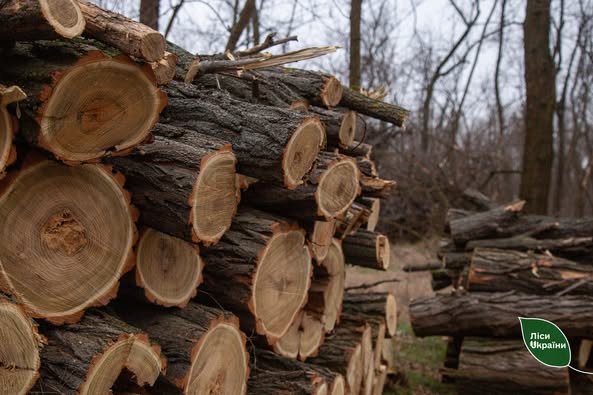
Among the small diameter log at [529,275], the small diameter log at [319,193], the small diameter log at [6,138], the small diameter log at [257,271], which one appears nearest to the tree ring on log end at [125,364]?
the small diameter log at [257,271]

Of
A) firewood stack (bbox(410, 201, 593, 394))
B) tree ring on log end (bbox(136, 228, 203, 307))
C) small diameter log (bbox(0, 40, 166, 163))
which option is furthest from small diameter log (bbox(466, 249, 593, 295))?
small diameter log (bbox(0, 40, 166, 163))

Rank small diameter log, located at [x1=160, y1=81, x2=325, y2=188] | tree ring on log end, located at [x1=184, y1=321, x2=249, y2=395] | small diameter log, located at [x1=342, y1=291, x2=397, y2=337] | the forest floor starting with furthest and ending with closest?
1. the forest floor
2. small diameter log, located at [x1=342, y1=291, x2=397, y2=337]
3. small diameter log, located at [x1=160, y1=81, x2=325, y2=188]
4. tree ring on log end, located at [x1=184, y1=321, x2=249, y2=395]

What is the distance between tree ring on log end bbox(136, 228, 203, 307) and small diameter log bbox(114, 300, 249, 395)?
9 cm

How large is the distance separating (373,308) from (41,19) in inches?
152

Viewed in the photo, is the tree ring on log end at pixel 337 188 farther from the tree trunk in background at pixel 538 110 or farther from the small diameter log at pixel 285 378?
the tree trunk in background at pixel 538 110

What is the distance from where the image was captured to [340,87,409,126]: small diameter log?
4480 mm

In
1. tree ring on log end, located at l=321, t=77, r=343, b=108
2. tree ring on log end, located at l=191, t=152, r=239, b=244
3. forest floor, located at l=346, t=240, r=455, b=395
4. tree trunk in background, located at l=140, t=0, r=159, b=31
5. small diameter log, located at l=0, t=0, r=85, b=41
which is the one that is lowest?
forest floor, located at l=346, t=240, r=455, b=395

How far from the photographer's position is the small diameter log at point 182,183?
2732mm

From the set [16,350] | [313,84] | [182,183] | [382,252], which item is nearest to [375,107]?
[313,84]

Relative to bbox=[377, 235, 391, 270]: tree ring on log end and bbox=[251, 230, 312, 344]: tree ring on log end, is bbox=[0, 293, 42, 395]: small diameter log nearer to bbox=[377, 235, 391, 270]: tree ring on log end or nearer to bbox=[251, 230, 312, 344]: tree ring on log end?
bbox=[251, 230, 312, 344]: tree ring on log end

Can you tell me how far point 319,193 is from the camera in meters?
3.46

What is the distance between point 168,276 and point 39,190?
80 cm

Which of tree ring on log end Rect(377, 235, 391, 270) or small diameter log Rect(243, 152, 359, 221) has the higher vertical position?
small diameter log Rect(243, 152, 359, 221)

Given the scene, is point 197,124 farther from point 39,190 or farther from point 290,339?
point 290,339
